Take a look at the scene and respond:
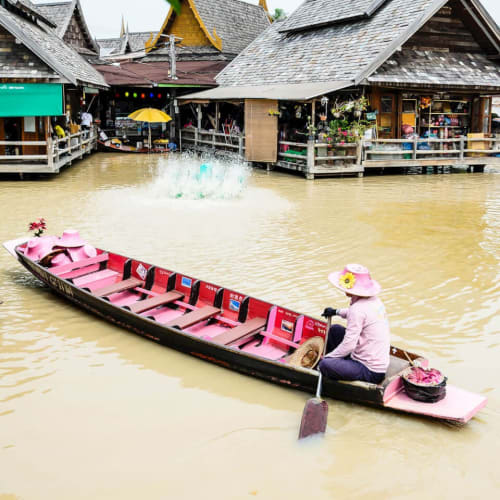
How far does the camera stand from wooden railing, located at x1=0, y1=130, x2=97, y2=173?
1645cm

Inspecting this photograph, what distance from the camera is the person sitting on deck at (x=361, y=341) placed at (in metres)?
5.18

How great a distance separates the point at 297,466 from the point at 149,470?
107cm

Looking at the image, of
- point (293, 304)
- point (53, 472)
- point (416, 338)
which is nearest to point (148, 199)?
point (293, 304)

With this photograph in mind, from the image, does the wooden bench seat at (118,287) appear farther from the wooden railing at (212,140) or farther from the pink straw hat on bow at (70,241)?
the wooden railing at (212,140)

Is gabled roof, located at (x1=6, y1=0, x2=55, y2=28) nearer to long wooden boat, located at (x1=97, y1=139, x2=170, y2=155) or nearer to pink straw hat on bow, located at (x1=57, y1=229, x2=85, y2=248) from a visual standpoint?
long wooden boat, located at (x1=97, y1=139, x2=170, y2=155)

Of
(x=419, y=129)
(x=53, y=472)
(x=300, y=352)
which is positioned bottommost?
(x=53, y=472)

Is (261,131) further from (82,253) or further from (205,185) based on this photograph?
(82,253)

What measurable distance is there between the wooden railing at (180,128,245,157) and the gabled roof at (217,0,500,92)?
6.93ft

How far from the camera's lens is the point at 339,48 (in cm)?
1994

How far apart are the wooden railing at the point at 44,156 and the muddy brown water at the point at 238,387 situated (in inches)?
201

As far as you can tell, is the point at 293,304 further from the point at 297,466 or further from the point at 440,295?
the point at 297,466

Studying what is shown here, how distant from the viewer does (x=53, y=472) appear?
445 centimetres

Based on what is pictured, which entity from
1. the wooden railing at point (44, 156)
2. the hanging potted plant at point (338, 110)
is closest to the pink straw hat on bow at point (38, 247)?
the wooden railing at point (44, 156)

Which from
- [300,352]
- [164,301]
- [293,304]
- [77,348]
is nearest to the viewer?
[300,352]
